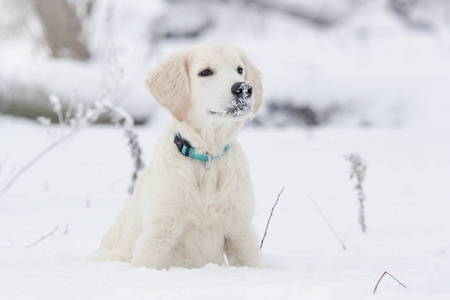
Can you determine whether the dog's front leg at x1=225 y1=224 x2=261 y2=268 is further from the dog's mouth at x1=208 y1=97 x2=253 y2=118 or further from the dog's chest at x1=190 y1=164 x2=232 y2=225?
the dog's mouth at x1=208 y1=97 x2=253 y2=118

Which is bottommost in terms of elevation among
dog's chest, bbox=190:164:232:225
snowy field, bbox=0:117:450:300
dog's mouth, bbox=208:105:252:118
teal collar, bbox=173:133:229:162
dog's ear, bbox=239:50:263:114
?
snowy field, bbox=0:117:450:300

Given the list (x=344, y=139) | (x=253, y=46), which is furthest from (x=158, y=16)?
(x=344, y=139)

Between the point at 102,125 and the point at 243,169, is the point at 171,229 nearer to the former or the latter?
the point at 243,169

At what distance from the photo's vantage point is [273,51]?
912 centimetres

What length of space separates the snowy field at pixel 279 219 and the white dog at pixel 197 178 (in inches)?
6.7

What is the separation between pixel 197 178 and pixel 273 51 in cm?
709

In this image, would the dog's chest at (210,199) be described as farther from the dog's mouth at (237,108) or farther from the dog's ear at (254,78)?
the dog's ear at (254,78)

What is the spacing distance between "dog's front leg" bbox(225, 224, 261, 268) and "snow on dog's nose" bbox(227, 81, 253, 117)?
0.52 m

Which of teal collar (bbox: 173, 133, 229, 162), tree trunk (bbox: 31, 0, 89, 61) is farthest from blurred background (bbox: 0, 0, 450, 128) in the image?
teal collar (bbox: 173, 133, 229, 162)

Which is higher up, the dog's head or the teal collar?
the dog's head

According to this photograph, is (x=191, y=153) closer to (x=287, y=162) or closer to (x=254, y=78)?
(x=254, y=78)

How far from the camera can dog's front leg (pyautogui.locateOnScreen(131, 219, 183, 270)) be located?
2.25m

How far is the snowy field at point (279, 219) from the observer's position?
1.85m

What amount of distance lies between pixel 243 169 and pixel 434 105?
560 centimetres
